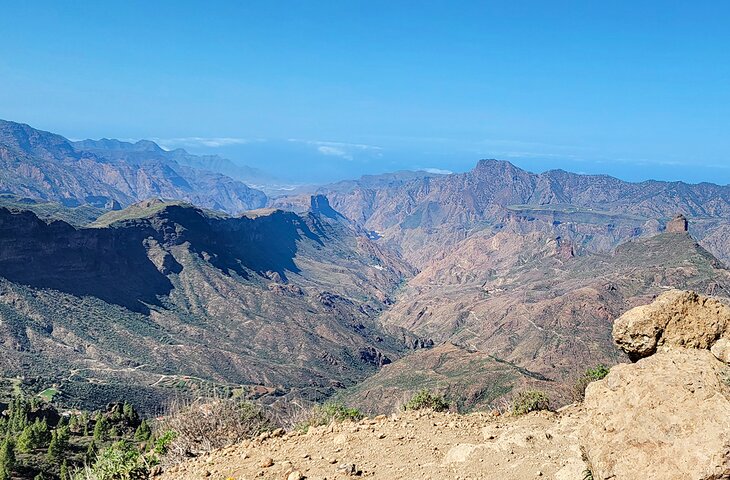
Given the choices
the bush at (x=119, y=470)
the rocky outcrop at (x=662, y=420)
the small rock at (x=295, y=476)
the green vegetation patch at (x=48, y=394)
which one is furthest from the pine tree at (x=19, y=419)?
the rocky outcrop at (x=662, y=420)

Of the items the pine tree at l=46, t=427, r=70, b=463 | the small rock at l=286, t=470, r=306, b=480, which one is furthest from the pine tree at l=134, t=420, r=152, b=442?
the small rock at l=286, t=470, r=306, b=480

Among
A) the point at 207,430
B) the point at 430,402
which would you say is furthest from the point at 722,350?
the point at 430,402

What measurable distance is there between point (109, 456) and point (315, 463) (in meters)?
12.7

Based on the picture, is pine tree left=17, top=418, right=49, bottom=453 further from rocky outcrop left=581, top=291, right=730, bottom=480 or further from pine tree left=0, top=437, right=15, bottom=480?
rocky outcrop left=581, top=291, right=730, bottom=480

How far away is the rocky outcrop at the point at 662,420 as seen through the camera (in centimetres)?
1214

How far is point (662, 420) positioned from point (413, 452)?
32.8 ft

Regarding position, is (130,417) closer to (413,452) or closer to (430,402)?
(430,402)

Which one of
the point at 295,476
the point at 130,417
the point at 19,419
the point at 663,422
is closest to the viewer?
the point at 663,422

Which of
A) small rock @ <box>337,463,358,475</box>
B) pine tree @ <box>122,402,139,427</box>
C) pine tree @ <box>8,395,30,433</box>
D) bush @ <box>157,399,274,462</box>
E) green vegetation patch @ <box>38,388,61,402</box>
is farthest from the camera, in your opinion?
green vegetation patch @ <box>38,388,61,402</box>

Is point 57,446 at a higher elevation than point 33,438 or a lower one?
higher

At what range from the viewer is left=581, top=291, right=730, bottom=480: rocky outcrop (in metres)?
12.1

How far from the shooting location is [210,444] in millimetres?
28578

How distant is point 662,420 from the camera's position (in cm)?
1294

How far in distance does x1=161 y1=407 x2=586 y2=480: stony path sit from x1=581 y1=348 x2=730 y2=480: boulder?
13.8 ft
